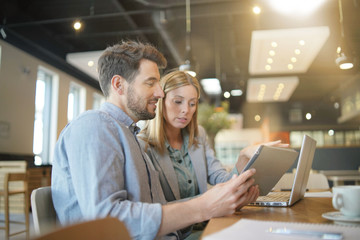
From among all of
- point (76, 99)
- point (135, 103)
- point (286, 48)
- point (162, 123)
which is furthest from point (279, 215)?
point (76, 99)

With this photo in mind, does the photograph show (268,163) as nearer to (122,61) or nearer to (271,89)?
(122,61)

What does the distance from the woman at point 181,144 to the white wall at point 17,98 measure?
5651 mm

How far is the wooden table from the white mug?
0.19ft

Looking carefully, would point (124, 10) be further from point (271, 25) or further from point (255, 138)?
point (255, 138)

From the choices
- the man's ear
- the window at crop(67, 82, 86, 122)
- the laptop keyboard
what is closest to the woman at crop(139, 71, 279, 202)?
the laptop keyboard

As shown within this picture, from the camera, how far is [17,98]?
7.03 meters

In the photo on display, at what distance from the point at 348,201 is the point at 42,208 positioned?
0.92 m

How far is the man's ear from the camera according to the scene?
1.33 metres

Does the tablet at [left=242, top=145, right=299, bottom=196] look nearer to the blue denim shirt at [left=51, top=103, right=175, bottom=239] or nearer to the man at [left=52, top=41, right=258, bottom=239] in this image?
the man at [left=52, top=41, right=258, bottom=239]

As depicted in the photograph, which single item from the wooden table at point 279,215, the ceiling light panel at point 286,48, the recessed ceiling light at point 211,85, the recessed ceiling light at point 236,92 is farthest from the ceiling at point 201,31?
the wooden table at point 279,215

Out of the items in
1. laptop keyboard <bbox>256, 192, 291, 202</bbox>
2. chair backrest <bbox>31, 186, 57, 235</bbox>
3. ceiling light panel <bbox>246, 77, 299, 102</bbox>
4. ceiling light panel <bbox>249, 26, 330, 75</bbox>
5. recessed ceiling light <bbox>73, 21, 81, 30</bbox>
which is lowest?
laptop keyboard <bbox>256, 192, 291, 202</bbox>

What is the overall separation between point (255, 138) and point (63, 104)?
8.59 m

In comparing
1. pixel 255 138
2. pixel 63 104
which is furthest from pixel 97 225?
pixel 255 138

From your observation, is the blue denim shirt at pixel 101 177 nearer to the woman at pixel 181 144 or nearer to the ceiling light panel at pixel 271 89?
the woman at pixel 181 144
